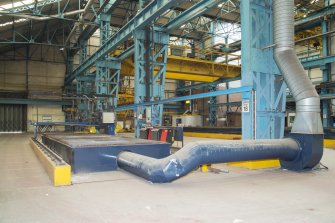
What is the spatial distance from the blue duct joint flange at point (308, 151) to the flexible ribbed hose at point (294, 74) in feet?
0.41

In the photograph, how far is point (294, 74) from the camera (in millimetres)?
6266

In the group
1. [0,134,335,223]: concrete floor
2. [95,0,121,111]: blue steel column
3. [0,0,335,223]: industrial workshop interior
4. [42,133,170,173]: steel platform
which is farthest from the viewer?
[95,0,121,111]: blue steel column

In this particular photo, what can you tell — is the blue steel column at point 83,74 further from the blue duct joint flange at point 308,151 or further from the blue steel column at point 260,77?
the blue duct joint flange at point 308,151

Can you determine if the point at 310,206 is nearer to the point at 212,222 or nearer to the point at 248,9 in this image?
the point at 212,222

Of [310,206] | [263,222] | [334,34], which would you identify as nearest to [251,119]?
[310,206]

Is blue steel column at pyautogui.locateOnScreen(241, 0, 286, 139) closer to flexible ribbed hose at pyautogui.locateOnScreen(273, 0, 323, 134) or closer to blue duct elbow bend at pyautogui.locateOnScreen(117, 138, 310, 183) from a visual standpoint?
flexible ribbed hose at pyautogui.locateOnScreen(273, 0, 323, 134)

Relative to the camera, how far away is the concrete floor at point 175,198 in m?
3.23

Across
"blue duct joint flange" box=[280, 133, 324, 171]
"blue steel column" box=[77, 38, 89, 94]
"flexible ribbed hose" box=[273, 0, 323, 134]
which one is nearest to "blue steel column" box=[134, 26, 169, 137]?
"flexible ribbed hose" box=[273, 0, 323, 134]

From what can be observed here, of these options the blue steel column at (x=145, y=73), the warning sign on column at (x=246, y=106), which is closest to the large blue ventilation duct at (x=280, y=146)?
the warning sign on column at (x=246, y=106)

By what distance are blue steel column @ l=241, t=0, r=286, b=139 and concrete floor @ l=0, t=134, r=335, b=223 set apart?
1.43 m

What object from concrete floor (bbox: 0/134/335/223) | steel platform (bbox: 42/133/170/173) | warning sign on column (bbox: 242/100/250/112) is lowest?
concrete floor (bbox: 0/134/335/223)

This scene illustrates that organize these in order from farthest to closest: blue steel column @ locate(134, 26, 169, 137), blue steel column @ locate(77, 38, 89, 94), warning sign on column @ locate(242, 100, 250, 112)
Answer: blue steel column @ locate(77, 38, 89, 94) < blue steel column @ locate(134, 26, 169, 137) < warning sign on column @ locate(242, 100, 250, 112)

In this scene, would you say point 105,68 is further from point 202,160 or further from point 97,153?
point 202,160

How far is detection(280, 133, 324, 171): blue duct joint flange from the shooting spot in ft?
19.4
